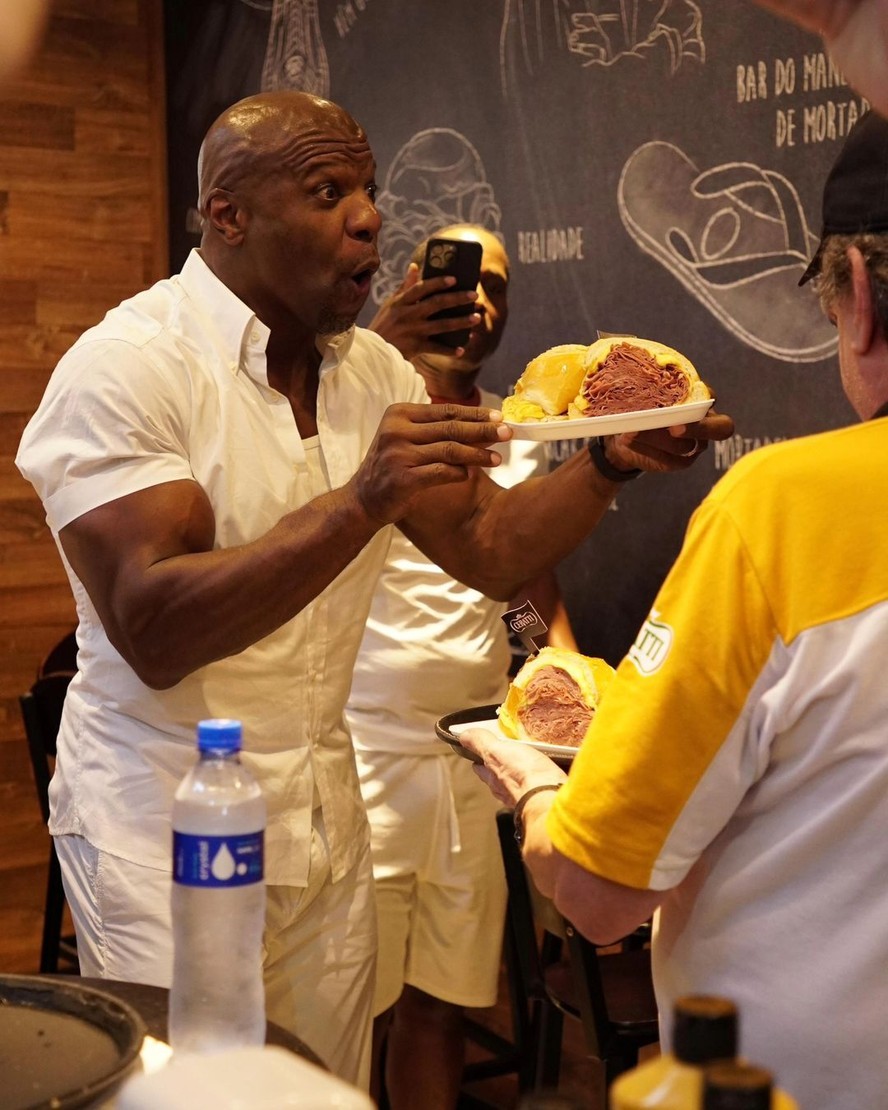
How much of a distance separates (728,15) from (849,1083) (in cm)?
236

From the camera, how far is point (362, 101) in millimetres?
4160

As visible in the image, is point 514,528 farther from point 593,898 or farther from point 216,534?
point 593,898

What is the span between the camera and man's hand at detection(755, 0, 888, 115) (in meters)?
1.22

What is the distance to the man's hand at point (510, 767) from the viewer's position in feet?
4.84

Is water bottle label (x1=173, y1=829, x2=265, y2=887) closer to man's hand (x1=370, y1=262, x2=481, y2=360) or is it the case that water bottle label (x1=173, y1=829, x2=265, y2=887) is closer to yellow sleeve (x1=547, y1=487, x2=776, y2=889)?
yellow sleeve (x1=547, y1=487, x2=776, y2=889)

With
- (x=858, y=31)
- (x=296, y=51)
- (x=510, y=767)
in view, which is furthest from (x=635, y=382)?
(x=296, y=51)

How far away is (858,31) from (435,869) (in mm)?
2174

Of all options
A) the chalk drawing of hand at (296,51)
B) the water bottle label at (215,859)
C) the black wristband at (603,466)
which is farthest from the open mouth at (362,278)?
the chalk drawing of hand at (296,51)

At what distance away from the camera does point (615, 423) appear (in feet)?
6.62

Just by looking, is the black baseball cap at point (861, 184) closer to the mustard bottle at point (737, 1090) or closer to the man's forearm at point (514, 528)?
the mustard bottle at point (737, 1090)

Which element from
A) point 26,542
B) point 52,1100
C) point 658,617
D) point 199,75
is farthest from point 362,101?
point 52,1100

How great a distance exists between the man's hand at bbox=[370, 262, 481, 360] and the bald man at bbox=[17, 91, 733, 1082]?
480mm

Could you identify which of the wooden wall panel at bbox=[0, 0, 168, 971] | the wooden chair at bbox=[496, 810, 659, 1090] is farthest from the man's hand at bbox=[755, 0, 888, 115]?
the wooden wall panel at bbox=[0, 0, 168, 971]

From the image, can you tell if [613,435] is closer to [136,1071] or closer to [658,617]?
[658,617]
